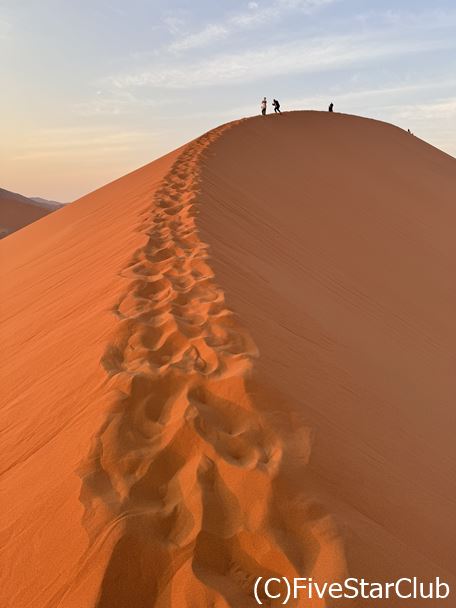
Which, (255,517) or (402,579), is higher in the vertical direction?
(255,517)

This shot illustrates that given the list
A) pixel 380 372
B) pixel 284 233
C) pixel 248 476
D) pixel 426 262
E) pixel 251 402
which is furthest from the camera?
pixel 426 262

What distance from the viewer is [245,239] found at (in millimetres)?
5648

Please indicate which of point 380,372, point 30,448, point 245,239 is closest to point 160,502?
point 30,448

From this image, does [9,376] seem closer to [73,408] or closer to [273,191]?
[73,408]

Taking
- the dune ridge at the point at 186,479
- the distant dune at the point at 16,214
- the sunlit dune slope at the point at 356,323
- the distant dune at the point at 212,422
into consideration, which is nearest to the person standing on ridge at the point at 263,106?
the sunlit dune slope at the point at 356,323

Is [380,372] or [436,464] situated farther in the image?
[380,372]

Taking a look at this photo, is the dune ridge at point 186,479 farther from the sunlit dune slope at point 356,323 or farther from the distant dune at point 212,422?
the sunlit dune slope at point 356,323

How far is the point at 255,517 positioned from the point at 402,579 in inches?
23.5

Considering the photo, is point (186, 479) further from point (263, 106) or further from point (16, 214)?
point (16, 214)

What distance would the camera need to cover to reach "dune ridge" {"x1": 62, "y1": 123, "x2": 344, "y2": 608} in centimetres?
169

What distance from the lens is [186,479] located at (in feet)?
6.50

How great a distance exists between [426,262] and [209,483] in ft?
22.9

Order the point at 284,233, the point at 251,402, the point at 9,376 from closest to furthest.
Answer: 1. the point at 251,402
2. the point at 9,376
3. the point at 284,233

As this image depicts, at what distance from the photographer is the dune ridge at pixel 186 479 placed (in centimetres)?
169
